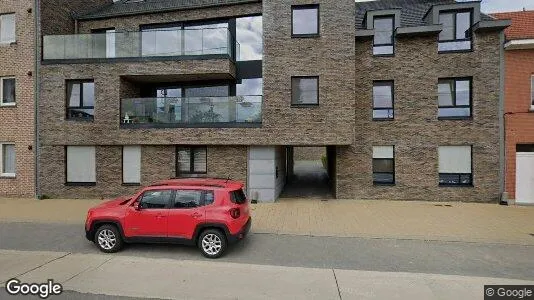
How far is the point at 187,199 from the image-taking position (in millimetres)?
6777

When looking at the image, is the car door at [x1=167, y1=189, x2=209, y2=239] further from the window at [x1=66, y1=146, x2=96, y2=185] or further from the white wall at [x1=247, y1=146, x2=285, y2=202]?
the window at [x1=66, y1=146, x2=96, y2=185]

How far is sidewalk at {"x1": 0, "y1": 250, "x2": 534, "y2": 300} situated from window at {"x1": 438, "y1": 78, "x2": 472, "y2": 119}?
902 cm

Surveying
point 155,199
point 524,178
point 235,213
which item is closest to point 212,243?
point 235,213

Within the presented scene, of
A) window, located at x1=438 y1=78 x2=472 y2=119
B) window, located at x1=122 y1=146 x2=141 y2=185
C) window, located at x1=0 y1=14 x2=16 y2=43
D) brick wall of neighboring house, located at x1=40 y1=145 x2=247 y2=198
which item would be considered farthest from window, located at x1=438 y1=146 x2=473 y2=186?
window, located at x1=0 y1=14 x2=16 y2=43

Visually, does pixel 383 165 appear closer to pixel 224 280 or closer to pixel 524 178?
pixel 524 178

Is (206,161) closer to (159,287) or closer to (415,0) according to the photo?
(159,287)

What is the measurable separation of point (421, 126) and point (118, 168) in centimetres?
1298

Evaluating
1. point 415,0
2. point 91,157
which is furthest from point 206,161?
point 415,0

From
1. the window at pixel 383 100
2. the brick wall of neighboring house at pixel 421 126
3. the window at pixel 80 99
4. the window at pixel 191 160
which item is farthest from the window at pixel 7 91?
the window at pixel 383 100

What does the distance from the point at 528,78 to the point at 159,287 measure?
49.4ft

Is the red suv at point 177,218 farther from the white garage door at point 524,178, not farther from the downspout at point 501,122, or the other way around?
the white garage door at point 524,178

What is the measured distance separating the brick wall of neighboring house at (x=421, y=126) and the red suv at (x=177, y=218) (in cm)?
782

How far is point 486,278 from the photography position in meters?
5.50

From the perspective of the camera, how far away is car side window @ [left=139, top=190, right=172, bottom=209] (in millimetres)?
6824
